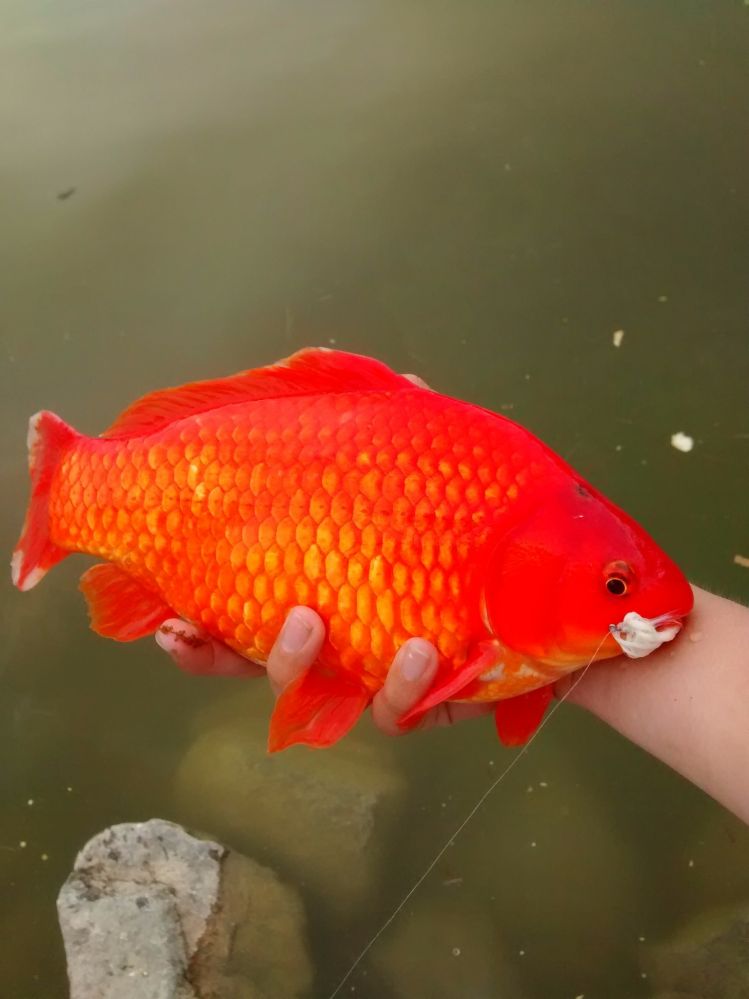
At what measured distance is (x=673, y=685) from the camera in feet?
3.28

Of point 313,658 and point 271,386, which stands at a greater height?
point 271,386

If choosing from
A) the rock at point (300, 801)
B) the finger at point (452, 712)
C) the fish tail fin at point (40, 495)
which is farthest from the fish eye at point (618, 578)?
the rock at point (300, 801)

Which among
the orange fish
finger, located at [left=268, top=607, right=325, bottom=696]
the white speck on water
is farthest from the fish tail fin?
the white speck on water

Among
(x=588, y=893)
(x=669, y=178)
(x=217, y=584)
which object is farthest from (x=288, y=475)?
(x=669, y=178)

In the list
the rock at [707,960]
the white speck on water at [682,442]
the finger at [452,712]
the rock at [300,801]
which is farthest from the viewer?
the white speck on water at [682,442]

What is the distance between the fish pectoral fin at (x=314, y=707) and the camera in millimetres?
969

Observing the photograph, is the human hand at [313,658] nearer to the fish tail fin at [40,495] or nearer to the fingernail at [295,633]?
the fingernail at [295,633]

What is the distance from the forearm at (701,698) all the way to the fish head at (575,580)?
0.43 ft

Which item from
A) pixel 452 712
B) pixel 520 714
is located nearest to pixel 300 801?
pixel 452 712

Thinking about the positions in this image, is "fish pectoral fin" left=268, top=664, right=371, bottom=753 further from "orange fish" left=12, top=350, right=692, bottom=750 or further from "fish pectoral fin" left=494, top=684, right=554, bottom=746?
"fish pectoral fin" left=494, top=684, right=554, bottom=746

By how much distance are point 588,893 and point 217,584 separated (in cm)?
102

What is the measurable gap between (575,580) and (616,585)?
41 mm

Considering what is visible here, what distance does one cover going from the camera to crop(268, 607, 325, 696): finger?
0.90 meters

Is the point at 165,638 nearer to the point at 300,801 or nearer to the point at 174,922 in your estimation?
the point at 174,922
